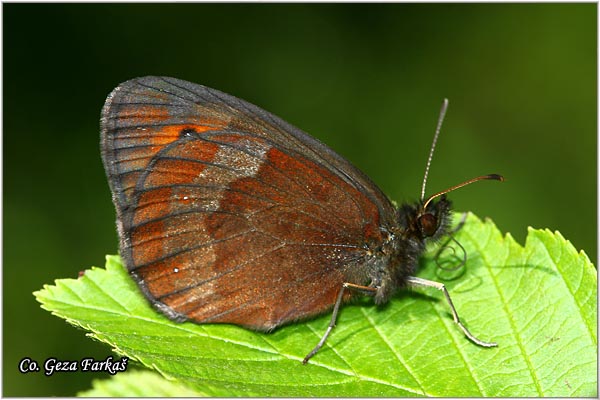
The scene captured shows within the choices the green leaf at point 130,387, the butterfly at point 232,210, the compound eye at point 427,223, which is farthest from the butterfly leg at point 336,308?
the green leaf at point 130,387

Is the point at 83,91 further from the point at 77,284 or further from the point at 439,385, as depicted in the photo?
the point at 439,385

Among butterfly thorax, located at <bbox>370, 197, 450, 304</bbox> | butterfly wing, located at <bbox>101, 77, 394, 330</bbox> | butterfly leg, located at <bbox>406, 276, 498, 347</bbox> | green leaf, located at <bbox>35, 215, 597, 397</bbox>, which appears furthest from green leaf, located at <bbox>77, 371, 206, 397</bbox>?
butterfly leg, located at <bbox>406, 276, 498, 347</bbox>

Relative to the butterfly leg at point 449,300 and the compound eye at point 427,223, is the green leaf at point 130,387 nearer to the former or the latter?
the butterfly leg at point 449,300

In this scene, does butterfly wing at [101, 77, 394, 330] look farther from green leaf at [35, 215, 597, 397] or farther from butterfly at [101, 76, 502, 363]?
green leaf at [35, 215, 597, 397]

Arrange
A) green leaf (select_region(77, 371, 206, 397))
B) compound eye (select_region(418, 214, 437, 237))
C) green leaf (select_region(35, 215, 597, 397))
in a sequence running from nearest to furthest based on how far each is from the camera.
→ green leaf (select_region(77, 371, 206, 397)) < green leaf (select_region(35, 215, 597, 397)) < compound eye (select_region(418, 214, 437, 237))

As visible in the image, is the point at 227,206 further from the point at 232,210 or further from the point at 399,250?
the point at 399,250

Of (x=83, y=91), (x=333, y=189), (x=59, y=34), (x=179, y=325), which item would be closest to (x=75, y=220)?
(x=83, y=91)
